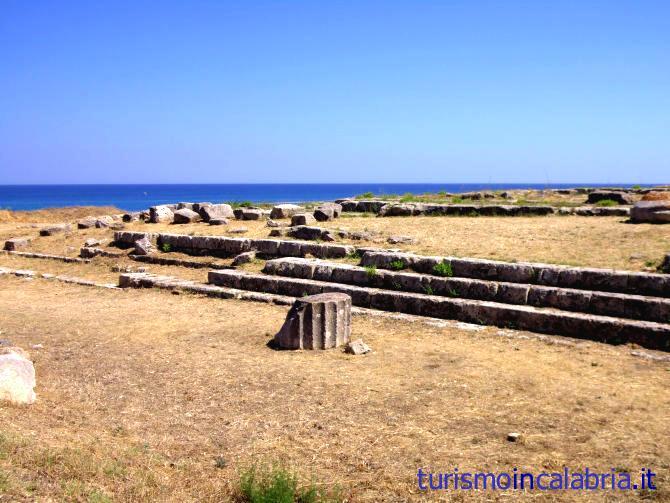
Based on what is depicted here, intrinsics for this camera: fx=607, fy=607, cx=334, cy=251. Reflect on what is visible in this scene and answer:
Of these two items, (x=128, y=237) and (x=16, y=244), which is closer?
(x=128, y=237)

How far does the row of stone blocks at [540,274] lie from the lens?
906cm

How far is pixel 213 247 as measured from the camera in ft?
50.9

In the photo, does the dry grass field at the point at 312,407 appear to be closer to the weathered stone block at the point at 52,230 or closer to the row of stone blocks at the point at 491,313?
the row of stone blocks at the point at 491,313

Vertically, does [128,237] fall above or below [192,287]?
above

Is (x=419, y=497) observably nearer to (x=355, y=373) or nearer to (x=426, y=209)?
(x=355, y=373)

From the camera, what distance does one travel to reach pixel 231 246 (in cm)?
1515

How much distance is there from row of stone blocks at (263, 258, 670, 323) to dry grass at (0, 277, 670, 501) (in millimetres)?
947

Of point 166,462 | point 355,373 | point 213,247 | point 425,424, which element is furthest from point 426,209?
point 166,462

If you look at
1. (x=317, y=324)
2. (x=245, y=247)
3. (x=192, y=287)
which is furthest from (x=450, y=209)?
(x=317, y=324)

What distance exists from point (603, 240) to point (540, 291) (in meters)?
3.49

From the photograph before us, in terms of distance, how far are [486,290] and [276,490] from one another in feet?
21.1

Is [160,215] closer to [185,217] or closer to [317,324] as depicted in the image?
[185,217]

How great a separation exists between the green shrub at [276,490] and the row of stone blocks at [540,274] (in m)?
6.44

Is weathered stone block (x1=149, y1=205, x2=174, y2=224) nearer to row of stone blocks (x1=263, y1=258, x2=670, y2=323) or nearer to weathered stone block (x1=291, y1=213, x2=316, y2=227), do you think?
weathered stone block (x1=291, y1=213, x2=316, y2=227)
